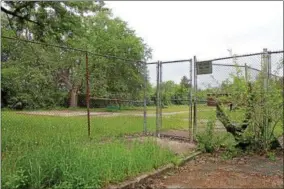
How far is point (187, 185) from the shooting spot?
437cm

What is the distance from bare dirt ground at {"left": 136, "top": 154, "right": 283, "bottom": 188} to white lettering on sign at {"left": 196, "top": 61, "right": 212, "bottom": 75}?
2.22 meters

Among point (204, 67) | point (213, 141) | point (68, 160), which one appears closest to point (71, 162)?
point (68, 160)

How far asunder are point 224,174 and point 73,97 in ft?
17.0

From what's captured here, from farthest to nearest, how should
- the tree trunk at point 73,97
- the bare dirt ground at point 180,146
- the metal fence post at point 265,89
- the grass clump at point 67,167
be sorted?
1. the tree trunk at point 73,97
2. the bare dirt ground at point 180,146
3. the metal fence post at point 265,89
4. the grass clump at point 67,167

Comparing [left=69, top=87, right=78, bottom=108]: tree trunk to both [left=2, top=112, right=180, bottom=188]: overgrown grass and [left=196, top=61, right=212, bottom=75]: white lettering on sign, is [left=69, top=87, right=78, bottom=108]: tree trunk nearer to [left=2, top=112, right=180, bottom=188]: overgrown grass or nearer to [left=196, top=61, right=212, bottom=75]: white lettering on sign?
[left=2, top=112, right=180, bottom=188]: overgrown grass

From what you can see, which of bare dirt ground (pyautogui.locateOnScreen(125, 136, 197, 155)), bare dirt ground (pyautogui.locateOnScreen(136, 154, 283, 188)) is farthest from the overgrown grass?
bare dirt ground (pyautogui.locateOnScreen(125, 136, 197, 155))

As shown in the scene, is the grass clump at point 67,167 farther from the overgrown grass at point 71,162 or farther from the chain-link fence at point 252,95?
the chain-link fence at point 252,95

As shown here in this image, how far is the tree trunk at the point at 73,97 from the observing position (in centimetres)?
850

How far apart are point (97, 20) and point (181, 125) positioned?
22.0 meters

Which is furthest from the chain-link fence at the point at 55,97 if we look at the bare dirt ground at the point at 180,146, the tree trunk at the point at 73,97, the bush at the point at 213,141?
the bush at the point at 213,141

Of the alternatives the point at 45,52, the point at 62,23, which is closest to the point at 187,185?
the point at 45,52

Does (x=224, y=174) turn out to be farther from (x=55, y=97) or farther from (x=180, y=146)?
(x=55, y=97)

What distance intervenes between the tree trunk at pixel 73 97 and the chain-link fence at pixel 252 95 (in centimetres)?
387

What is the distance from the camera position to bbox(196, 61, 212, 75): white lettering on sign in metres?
7.30
